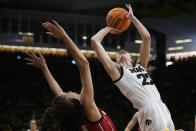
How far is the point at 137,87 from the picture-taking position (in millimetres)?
3779

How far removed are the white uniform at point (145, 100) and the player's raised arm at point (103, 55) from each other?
9 cm

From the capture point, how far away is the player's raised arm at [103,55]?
367 centimetres

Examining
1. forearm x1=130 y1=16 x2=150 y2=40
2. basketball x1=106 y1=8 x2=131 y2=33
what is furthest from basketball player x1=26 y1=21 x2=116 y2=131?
forearm x1=130 y1=16 x2=150 y2=40

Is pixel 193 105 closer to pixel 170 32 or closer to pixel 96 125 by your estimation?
pixel 170 32

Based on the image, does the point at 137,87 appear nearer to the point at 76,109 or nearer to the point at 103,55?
the point at 103,55

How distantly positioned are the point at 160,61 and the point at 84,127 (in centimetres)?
1879

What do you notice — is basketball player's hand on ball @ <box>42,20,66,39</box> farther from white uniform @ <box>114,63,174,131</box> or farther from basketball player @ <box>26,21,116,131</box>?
white uniform @ <box>114,63,174,131</box>

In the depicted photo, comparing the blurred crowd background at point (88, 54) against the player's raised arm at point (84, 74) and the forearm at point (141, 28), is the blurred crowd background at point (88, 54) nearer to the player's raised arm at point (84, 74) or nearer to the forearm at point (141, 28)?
the forearm at point (141, 28)

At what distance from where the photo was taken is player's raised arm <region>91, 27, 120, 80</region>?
3672mm

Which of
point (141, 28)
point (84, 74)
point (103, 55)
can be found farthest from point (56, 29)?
point (141, 28)

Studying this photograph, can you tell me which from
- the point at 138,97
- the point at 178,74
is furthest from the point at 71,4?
the point at 138,97

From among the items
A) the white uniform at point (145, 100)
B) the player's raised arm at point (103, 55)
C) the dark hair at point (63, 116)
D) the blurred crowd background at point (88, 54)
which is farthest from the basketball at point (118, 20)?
the blurred crowd background at point (88, 54)

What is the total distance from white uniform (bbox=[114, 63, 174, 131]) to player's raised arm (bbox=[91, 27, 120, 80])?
0.09 meters

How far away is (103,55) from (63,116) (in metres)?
1.38
